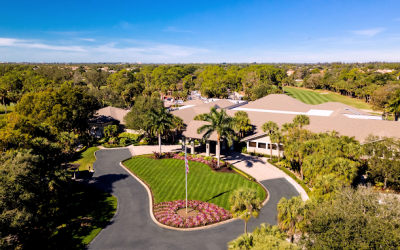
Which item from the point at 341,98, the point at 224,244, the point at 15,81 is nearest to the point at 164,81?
the point at 15,81

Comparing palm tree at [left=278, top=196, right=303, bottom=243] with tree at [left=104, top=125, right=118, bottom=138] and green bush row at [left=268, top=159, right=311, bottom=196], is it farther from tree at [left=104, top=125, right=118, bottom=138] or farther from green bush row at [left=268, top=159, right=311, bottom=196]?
tree at [left=104, top=125, right=118, bottom=138]

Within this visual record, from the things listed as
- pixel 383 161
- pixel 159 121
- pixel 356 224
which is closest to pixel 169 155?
pixel 159 121

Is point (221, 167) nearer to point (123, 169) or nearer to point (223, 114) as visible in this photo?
point (223, 114)

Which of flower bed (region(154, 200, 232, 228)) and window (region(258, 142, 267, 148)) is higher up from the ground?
window (region(258, 142, 267, 148))

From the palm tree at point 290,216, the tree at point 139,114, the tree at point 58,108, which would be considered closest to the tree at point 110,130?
the tree at point 139,114

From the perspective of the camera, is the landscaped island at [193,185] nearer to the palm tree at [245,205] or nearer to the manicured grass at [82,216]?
the manicured grass at [82,216]

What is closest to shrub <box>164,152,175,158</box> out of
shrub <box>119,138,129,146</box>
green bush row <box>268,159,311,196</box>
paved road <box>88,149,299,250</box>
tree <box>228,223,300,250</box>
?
paved road <box>88,149,299,250</box>
